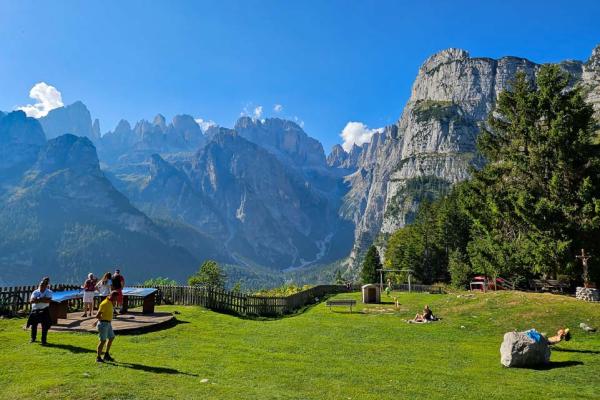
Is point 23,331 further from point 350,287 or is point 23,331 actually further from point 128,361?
point 350,287

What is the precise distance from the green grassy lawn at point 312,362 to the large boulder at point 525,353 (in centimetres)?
43

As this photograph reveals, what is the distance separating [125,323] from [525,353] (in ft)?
56.0

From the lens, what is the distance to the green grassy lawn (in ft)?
36.5

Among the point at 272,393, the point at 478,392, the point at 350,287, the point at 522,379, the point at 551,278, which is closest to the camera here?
the point at 272,393

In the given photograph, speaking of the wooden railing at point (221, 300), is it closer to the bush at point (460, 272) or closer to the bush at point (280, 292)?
the bush at point (280, 292)

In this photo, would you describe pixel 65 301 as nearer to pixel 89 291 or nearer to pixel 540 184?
pixel 89 291

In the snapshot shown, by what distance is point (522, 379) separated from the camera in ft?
44.1

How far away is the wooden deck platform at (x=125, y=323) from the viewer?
18.8m

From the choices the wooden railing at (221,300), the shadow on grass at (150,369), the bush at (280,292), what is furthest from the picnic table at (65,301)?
the bush at (280,292)

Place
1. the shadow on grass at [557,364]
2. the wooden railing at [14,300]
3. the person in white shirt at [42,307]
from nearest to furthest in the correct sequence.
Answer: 1. the shadow on grass at [557,364]
2. the person in white shirt at [42,307]
3. the wooden railing at [14,300]

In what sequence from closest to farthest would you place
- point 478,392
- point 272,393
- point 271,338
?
point 272,393 → point 478,392 → point 271,338

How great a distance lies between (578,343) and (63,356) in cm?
2074

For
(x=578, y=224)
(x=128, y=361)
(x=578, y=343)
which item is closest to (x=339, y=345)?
(x=128, y=361)

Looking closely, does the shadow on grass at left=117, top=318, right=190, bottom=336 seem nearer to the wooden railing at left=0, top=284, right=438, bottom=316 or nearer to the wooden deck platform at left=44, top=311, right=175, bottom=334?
the wooden deck platform at left=44, top=311, right=175, bottom=334
